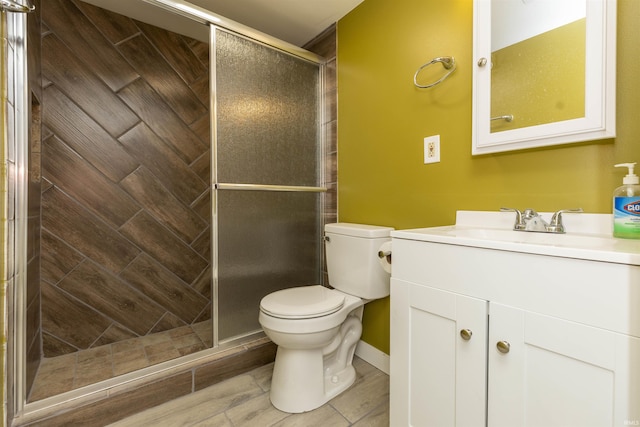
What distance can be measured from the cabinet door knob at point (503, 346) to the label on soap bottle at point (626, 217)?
50 cm

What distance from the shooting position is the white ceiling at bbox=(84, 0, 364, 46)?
182 cm

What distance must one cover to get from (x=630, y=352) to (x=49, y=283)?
8.30 ft

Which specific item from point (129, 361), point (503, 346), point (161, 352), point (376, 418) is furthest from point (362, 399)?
point (129, 361)

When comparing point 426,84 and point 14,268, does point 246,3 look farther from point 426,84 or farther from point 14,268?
point 14,268

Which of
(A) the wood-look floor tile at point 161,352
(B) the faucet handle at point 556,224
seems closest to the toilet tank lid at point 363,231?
(B) the faucet handle at point 556,224

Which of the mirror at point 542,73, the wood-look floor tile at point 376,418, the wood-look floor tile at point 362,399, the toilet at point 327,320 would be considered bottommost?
the wood-look floor tile at point 376,418

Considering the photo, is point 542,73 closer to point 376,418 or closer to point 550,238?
point 550,238

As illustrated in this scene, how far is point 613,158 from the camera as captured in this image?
37.6 inches

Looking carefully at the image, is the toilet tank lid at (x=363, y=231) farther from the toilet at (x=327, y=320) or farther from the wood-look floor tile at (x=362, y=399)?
the wood-look floor tile at (x=362, y=399)

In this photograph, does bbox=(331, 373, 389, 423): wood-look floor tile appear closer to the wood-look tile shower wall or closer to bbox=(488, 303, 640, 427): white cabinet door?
bbox=(488, 303, 640, 427): white cabinet door

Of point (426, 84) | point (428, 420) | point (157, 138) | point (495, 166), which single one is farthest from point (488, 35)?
point (157, 138)

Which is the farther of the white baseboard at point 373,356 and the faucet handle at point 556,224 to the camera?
the white baseboard at point 373,356

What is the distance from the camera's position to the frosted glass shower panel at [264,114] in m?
1.67

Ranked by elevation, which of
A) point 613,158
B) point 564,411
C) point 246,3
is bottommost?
point 564,411
